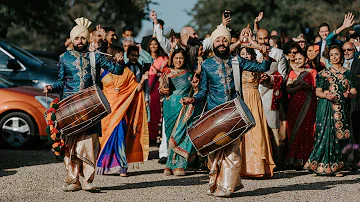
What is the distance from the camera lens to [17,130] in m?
15.4

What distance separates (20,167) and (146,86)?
9.50 ft

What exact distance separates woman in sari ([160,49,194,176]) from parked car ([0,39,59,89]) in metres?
5.57

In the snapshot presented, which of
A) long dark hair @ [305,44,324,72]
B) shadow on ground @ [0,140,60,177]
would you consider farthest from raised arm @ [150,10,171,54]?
shadow on ground @ [0,140,60,177]

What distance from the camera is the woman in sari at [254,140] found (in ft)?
38.7

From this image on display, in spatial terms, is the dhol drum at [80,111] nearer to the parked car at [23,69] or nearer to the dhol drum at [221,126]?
the dhol drum at [221,126]

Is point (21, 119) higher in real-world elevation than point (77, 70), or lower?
lower

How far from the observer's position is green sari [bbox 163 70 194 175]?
39.8 ft

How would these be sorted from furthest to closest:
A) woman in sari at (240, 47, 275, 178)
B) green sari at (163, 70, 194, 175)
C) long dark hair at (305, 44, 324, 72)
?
long dark hair at (305, 44, 324, 72)
green sari at (163, 70, 194, 175)
woman in sari at (240, 47, 275, 178)

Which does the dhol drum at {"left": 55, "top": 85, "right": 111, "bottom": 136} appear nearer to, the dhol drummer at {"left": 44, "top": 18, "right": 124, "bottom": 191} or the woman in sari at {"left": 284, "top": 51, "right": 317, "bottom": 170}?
the dhol drummer at {"left": 44, "top": 18, "right": 124, "bottom": 191}

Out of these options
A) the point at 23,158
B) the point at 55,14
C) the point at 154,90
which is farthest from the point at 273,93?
the point at 55,14

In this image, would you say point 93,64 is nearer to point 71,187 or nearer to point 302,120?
point 71,187

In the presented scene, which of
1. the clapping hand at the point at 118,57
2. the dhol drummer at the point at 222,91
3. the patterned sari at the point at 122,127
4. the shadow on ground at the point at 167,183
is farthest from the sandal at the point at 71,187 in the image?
the clapping hand at the point at 118,57

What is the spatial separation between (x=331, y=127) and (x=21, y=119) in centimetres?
574

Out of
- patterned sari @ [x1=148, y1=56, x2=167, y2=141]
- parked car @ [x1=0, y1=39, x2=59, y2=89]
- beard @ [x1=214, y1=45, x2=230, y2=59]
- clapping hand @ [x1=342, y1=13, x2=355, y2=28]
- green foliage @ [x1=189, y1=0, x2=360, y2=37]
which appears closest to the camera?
beard @ [x1=214, y1=45, x2=230, y2=59]
